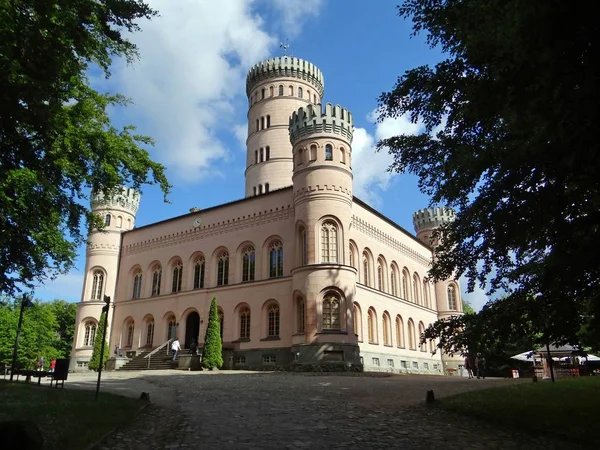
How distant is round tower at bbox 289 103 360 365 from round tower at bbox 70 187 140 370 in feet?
49.6

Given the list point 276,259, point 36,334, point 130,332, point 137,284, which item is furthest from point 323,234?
point 36,334

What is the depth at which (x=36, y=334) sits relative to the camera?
53.9 metres

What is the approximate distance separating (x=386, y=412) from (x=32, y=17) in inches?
408

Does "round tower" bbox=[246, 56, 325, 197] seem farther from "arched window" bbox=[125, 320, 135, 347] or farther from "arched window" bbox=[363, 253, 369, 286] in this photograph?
"arched window" bbox=[125, 320, 135, 347]

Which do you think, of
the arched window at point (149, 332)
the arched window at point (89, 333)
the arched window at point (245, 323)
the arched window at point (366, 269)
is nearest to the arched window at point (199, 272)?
the arched window at point (245, 323)

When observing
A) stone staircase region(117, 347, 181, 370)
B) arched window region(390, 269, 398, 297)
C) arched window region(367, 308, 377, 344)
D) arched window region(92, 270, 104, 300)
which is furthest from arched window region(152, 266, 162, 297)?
arched window region(390, 269, 398, 297)

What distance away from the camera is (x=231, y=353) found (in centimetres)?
2900

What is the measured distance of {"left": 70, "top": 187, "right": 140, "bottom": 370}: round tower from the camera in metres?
36.2

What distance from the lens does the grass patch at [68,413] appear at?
22.0ft

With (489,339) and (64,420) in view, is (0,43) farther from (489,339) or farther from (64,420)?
(489,339)

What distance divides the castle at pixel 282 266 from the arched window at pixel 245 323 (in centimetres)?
8

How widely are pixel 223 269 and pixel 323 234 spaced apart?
27.0 feet

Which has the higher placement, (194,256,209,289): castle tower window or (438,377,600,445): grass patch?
(194,256,209,289): castle tower window

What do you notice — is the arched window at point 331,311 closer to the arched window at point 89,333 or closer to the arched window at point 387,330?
the arched window at point 387,330
